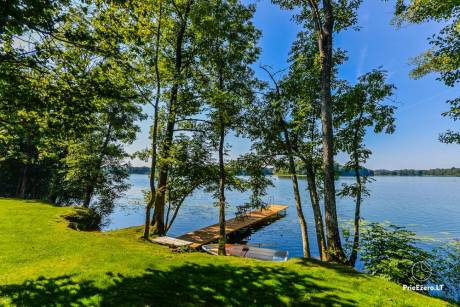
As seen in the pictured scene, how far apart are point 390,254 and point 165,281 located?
708cm

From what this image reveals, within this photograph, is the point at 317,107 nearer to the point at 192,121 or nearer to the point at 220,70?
the point at 220,70

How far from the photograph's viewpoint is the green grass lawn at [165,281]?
Result: 525cm

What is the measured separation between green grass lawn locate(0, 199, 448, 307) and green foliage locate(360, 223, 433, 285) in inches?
33.1

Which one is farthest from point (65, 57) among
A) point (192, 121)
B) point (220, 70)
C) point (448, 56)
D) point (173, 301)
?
point (448, 56)

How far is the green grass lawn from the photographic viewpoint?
17.2 ft

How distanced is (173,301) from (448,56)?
1208 cm

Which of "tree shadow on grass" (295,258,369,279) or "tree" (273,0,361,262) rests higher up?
"tree" (273,0,361,262)

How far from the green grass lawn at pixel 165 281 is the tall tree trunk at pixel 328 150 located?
0.87 meters

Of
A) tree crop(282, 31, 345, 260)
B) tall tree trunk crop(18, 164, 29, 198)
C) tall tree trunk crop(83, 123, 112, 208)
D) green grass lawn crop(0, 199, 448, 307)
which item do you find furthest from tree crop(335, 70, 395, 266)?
tall tree trunk crop(18, 164, 29, 198)

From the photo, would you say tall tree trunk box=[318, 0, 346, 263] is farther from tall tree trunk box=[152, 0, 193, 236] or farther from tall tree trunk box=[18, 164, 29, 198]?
tall tree trunk box=[18, 164, 29, 198]

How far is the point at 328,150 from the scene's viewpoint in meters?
8.76

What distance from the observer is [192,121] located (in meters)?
15.4

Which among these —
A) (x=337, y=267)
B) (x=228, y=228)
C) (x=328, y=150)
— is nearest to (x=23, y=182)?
(x=228, y=228)

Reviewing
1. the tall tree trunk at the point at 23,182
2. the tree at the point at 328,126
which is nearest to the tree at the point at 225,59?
the tree at the point at 328,126
